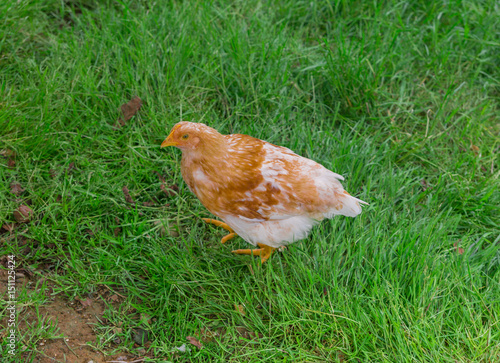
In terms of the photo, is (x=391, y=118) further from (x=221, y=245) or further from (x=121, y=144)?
(x=121, y=144)

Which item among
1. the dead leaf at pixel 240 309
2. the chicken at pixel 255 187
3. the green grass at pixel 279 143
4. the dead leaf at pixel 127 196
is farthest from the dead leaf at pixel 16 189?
the dead leaf at pixel 240 309

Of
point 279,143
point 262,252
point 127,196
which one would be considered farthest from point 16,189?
point 279,143

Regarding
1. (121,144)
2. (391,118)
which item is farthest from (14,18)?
(391,118)

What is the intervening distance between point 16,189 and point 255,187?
193 centimetres

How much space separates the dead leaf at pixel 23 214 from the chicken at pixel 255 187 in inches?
50.5

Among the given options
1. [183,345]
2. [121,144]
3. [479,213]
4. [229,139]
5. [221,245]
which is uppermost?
[229,139]

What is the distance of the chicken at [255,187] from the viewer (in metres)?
3.19

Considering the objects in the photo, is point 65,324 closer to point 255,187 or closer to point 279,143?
point 255,187

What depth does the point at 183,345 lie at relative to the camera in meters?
3.24

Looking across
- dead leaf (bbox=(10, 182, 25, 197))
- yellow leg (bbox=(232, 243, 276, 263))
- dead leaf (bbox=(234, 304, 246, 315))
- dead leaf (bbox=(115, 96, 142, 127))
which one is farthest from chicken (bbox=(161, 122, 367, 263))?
dead leaf (bbox=(10, 182, 25, 197))

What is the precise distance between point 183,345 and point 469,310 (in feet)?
6.46

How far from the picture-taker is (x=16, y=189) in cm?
373

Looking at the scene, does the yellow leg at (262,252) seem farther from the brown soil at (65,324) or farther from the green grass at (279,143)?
the brown soil at (65,324)

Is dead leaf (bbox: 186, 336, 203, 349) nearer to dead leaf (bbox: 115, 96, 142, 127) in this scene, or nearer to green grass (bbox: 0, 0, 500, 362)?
green grass (bbox: 0, 0, 500, 362)
